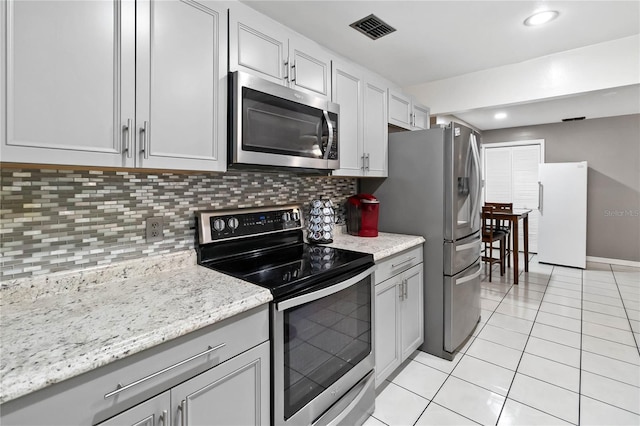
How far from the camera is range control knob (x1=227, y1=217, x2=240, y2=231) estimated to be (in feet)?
5.83

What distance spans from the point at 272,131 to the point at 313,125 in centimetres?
33

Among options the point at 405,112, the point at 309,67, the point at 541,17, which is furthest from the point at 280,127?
the point at 541,17

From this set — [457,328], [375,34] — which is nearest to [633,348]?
[457,328]

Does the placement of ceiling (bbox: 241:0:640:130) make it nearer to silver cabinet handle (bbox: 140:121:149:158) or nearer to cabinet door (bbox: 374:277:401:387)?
silver cabinet handle (bbox: 140:121:149:158)

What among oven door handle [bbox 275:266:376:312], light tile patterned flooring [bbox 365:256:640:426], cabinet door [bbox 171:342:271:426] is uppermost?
oven door handle [bbox 275:266:376:312]

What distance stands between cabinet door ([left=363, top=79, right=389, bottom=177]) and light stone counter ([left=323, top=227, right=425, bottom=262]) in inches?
19.6

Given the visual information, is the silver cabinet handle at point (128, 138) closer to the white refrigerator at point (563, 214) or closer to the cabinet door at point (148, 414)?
the cabinet door at point (148, 414)

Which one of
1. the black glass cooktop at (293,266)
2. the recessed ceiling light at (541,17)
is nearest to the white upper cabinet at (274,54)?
the black glass cooktop at (293,266)

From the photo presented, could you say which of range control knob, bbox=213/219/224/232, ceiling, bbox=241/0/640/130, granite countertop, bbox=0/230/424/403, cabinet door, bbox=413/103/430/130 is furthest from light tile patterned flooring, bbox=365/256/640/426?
ceiling, bbox=241/0/640/130

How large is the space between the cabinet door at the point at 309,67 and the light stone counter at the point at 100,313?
1.18m

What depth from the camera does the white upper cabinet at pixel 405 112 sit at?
2.70 metres

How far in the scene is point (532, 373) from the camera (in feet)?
7.10

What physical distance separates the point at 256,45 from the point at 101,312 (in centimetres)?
136

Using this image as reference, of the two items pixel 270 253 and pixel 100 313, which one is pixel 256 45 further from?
pixel 100 313
